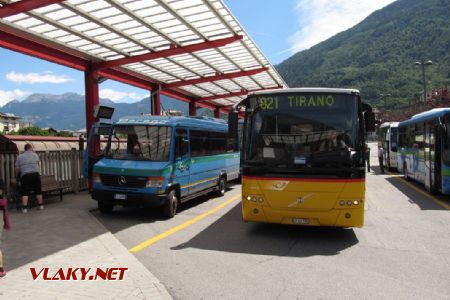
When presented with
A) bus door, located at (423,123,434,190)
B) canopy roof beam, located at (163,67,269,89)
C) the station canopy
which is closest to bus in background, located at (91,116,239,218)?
Answer: the station canopy

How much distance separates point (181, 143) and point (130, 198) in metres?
1.97

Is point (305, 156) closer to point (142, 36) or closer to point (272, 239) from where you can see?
point (272, 239)

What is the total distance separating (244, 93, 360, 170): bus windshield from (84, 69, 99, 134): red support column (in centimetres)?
997

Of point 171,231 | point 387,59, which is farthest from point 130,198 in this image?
point 387,59

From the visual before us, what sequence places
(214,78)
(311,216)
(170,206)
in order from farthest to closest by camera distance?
(214,78), (170,206), (311,216)

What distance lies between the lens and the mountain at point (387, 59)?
9731cm

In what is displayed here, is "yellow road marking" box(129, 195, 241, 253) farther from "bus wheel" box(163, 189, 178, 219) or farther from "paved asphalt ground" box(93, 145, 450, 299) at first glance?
"bus wheel" box(163, 189, 178, 219)

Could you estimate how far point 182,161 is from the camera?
10922mm

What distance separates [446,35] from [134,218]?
134217 millimetres

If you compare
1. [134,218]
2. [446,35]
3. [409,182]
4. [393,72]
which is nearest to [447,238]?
[134,218]

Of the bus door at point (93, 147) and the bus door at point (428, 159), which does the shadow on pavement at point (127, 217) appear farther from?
the bus door at point (428, 159)

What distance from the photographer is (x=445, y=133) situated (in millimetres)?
12188

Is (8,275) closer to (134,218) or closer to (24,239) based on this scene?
(24,239)

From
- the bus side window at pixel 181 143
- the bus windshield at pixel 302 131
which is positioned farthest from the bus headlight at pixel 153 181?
the bus windshield at pixel 302 131
